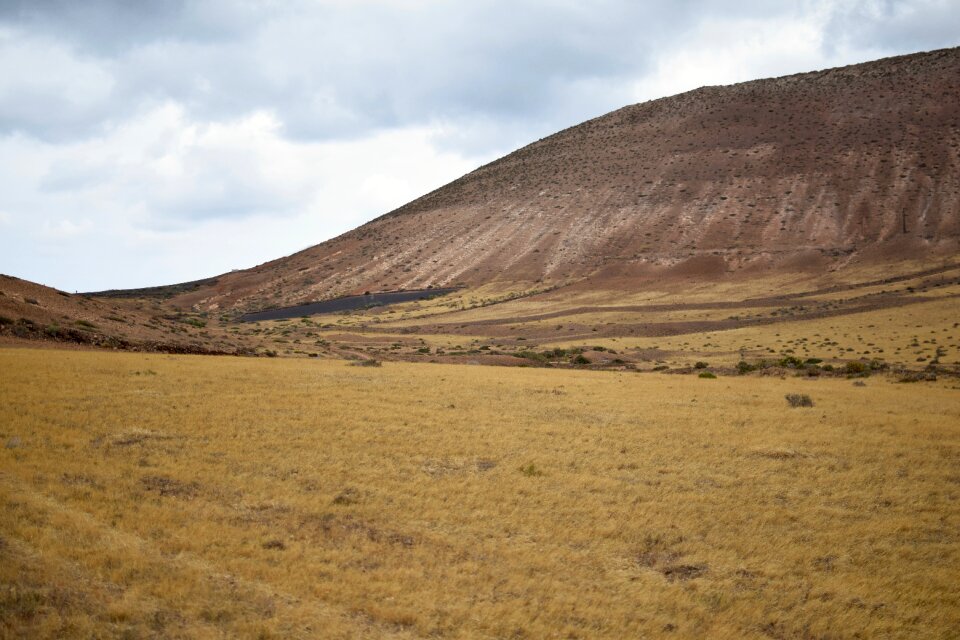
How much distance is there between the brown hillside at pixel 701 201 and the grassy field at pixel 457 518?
78869 mm

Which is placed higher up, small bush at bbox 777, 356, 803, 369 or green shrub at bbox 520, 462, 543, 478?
small bush at bbox 777, 356, 803, 369

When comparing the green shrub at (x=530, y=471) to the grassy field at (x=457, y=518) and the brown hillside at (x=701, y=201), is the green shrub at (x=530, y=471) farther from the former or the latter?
the brown hillside at (x=701, y=201)

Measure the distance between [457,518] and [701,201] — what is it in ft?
359

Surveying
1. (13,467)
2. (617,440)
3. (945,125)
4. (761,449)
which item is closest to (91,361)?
(13,467)

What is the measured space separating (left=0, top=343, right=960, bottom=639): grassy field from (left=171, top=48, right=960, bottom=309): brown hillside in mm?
78869

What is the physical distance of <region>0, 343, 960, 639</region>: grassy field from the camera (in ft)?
30.9

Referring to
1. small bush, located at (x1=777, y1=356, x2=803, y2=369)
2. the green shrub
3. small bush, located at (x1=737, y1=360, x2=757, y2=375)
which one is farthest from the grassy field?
small bush, located at (x1=777, y1=356, x2=803, y2=369)

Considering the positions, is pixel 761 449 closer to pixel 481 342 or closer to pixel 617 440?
pixel 617 440

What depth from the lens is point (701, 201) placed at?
114 metres

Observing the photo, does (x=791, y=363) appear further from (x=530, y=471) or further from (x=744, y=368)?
(x=530, y=471)

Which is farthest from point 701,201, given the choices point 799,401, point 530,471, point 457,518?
point 457,518

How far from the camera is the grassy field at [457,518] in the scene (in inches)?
371

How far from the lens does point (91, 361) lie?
29.1 m

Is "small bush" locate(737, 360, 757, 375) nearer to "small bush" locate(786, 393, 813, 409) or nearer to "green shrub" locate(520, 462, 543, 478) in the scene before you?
"small bush" locate(786, 393, 813, 409)
